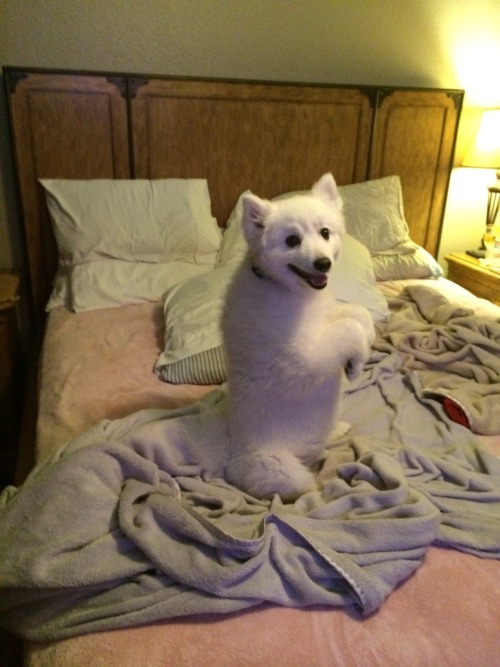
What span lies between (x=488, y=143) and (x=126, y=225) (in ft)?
6.76

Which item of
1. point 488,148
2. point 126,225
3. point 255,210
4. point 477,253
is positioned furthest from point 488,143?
point 255,210

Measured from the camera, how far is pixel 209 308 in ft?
5.75

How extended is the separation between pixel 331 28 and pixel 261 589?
269 cm

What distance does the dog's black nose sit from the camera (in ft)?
3.44

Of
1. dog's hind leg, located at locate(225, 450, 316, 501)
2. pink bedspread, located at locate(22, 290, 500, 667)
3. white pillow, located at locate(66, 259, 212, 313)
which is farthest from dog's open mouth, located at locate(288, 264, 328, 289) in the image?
white pillow, located at locate(66, 259, 212, 313)

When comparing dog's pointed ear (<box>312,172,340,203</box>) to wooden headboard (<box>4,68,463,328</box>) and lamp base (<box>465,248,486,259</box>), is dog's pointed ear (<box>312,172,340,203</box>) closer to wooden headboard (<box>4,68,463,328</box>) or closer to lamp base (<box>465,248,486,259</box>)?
wooden headboard (<box>4,68,463,328</box>)

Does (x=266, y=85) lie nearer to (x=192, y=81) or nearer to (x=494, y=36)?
(x=192, y=81)

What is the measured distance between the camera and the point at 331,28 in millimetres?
2602

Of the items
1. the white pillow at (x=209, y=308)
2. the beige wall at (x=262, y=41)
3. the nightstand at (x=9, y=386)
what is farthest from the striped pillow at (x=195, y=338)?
the beige wall at (x=262, y=41)

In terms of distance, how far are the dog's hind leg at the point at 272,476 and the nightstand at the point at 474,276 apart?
1989 mm

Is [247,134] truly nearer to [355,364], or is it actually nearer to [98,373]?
[98,373]

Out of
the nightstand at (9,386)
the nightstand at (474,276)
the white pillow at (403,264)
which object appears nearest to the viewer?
the nightstand at (9,386)

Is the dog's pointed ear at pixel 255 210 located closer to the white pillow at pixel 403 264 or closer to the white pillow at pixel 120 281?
the white pillow at pixel 120 281

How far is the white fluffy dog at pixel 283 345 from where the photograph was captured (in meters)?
1.11
